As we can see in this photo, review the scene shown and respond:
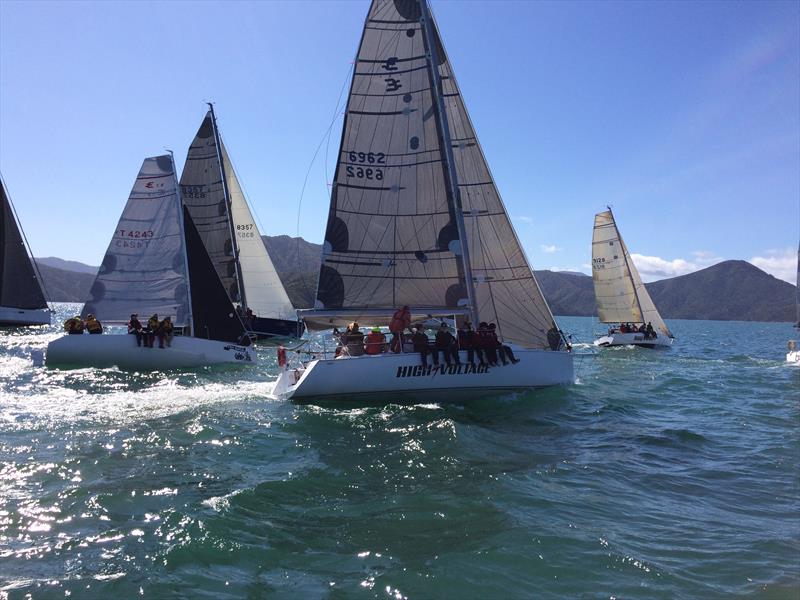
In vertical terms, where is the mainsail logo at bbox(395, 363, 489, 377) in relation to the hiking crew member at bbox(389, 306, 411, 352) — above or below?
below

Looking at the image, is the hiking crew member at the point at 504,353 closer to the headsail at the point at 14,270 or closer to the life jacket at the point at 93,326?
the life jacket at the point at 93,326

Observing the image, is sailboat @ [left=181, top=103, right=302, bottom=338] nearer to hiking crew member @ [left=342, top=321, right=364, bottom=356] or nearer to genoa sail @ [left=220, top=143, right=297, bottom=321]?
genoa sail @ [left=220, top=143, right=297, bottom=321]

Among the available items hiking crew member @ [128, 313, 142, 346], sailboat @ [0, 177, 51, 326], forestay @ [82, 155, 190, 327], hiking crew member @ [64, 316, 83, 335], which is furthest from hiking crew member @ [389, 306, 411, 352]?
sailboat @ [0, 177, 51, 326]

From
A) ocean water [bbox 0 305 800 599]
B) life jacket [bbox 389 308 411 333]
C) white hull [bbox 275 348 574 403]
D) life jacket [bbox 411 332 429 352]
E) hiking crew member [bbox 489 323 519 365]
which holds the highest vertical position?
life jacket [bbox 389 308 411 333]

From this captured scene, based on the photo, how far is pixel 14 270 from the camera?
42688 mm

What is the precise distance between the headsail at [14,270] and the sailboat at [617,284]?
4195 cm

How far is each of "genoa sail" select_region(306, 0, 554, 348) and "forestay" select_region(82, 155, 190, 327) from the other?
33.9 ft

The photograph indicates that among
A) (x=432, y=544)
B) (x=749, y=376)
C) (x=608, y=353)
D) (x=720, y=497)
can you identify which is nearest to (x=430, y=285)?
(x=720, y=497)

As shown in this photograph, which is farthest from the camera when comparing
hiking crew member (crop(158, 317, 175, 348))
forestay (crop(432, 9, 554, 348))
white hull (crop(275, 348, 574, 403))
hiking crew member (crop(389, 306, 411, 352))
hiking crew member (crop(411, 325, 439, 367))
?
hiking crew member (crop(158, 317, 175, 348))

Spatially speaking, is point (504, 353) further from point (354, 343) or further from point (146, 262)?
point (146, 262)

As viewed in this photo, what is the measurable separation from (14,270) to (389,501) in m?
45.5

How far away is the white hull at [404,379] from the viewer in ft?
43.6

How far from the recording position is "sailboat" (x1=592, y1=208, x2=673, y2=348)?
43531mm

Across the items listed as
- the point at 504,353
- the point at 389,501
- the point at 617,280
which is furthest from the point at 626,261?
the point at 389,501
